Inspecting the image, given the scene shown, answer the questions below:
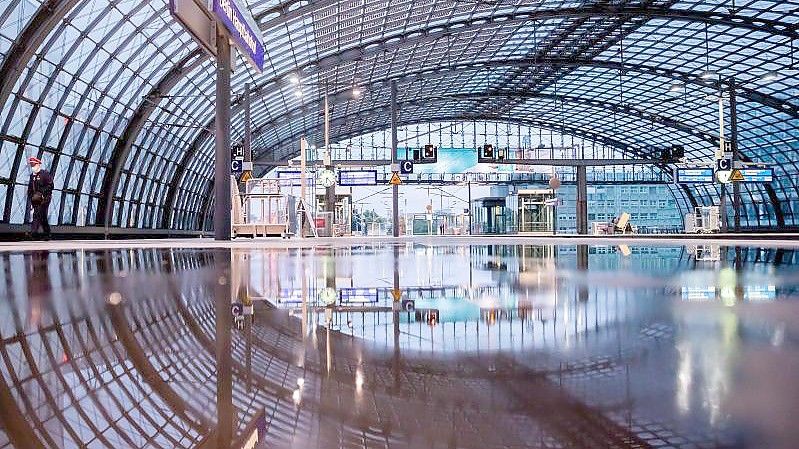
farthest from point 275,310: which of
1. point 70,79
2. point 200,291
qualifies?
point 70,79

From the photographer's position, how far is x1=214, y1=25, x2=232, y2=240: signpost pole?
16.2 m

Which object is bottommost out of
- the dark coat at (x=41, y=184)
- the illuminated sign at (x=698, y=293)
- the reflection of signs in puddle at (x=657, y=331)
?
the illuminated sign at (x=698, y=293)

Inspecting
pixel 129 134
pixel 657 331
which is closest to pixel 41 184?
pixel 657 331

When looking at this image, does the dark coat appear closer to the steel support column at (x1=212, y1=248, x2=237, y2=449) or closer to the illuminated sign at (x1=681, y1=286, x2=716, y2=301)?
the steel support column at (x1=212, y1=248, x2=237, y2=449)

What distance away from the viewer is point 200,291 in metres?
3.33

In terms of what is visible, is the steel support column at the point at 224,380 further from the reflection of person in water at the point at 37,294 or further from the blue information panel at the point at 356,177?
the blue information panel at the point at 356,177

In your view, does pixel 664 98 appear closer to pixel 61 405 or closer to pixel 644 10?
pixel 644 10

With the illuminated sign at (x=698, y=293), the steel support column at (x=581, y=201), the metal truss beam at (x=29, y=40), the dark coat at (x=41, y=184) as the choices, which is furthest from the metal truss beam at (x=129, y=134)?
the illuminated sign at (x=698, y=293)

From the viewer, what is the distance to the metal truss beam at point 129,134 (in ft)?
104

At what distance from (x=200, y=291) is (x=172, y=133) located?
130 ft

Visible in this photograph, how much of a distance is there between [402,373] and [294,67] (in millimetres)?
38806

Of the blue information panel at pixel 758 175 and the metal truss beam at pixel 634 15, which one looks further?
the blue information panel at pixel 758 175

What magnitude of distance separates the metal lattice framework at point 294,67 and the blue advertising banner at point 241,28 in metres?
8.68

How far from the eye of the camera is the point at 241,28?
14.1 m
